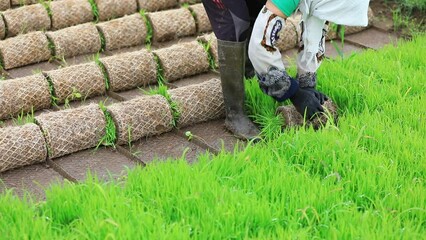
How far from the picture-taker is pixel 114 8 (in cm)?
638

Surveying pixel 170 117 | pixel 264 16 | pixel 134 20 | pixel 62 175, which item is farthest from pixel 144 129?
pixel 134 20

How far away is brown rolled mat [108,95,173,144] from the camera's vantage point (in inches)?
177

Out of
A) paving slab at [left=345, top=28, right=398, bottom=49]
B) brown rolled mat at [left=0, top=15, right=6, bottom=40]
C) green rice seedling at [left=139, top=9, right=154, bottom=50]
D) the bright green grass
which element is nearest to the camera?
the bright green grass

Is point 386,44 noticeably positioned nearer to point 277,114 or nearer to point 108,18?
point 277,114

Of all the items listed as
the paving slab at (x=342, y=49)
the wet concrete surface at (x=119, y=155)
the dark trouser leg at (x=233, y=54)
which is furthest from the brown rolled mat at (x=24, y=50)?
the paving slab at (x=342, y=49)

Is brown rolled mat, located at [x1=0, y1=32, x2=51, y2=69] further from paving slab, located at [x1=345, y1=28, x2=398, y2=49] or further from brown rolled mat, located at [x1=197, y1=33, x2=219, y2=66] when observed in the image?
paving slab, located at [x1=345, y1=28, x2=398, y2=49]

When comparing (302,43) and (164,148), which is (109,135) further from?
(302,43)

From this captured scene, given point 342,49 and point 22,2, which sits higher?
point 22,2

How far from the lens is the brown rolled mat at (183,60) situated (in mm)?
5348

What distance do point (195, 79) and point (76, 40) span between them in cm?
92

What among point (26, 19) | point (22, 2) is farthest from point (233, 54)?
point (22, 2)

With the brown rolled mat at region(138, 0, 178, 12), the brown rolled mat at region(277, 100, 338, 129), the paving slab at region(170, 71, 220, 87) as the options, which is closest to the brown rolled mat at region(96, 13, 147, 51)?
the brown rolled mat at region(138, 0, 178, 12)

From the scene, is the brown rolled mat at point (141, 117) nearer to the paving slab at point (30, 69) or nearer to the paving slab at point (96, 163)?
the paving slab at point (96, 163)

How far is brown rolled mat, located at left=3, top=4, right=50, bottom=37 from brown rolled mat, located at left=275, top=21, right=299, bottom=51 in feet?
→ 5.76
